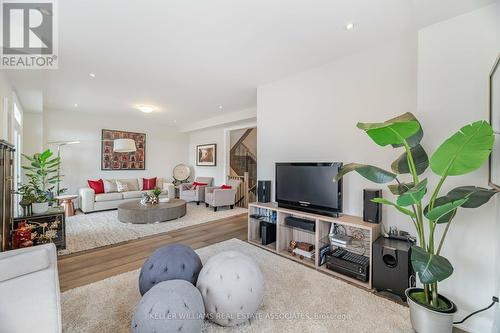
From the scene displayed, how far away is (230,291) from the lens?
61.2 inches

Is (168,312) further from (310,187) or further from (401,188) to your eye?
(310,187)

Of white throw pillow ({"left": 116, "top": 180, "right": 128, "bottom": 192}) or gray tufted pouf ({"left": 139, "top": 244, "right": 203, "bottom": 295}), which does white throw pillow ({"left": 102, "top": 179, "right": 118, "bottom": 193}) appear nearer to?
white throw pillow ({"left": 116, "top": 180, "right": 128, "bottom": 192})

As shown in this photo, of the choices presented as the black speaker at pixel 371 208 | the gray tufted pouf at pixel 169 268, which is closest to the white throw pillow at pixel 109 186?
the gray tufted pouf at pixel 169 268

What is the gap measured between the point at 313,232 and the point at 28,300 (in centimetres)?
260

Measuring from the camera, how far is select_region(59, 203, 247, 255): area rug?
11.0 feet

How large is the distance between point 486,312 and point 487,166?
1117 millimetres

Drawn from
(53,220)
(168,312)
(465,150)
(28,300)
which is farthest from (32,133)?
(465,150)

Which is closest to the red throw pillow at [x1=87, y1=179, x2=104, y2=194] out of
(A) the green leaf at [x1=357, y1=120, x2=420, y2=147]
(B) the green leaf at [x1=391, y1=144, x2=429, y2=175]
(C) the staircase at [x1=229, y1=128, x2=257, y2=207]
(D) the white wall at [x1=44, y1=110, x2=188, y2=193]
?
A: (D) the white wall at [x1=44, y1=110, x2=188, y2=193]

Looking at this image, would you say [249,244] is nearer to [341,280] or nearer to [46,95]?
[341,280]

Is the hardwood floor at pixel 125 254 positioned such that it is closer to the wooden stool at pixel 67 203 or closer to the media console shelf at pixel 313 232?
the media console shelf at pixel 313 232

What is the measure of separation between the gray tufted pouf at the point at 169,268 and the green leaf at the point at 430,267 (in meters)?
1.60

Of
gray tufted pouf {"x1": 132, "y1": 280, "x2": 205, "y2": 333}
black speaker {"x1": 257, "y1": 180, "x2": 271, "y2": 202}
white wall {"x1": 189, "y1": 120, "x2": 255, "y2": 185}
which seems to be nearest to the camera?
gray tufted pouf {"x1": 132, "y1": 280, "x2": 205, "y2": 333}

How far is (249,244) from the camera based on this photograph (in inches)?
133

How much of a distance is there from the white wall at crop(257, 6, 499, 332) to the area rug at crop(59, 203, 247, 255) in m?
2.04
